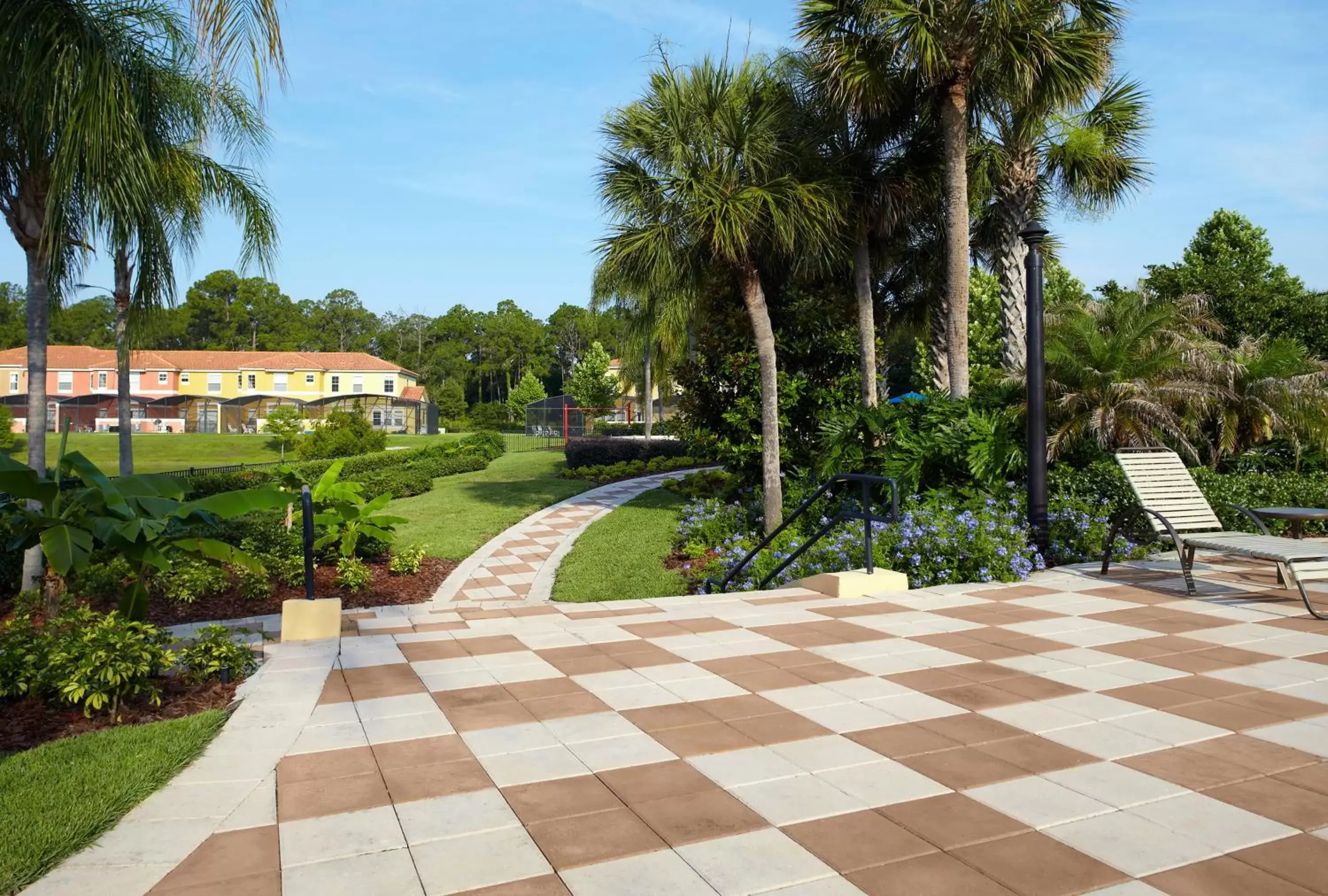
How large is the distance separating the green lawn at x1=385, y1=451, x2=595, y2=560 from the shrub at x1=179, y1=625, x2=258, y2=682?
6.10 m

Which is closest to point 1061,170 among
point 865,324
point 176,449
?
point 865,324

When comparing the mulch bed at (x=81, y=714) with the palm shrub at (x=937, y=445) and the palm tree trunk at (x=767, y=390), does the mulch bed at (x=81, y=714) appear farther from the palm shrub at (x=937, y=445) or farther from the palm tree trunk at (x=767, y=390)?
the palm tree trunk at (x=767, y=390)

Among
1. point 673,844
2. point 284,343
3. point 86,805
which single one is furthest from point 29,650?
point 284,343

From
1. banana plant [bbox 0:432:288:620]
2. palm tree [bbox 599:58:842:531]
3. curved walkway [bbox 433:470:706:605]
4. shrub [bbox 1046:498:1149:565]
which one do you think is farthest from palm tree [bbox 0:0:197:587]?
shrub [bbox 1046:498:1149:565]

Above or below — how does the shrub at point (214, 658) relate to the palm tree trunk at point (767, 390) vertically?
below

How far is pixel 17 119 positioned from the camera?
22.4ft

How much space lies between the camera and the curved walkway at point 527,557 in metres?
9.63

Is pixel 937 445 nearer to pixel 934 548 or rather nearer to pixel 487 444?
pixel 934 548

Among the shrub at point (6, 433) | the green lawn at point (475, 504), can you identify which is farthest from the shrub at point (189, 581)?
the shrub at point (6, 433)

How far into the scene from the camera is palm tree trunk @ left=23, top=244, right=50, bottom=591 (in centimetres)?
710

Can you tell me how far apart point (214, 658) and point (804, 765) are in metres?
3.01

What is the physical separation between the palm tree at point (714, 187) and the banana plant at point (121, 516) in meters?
6.56

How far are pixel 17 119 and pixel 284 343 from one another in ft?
256

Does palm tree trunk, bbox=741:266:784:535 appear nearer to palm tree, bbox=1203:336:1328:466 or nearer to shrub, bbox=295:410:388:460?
palm tree, bbox=1203:336:1328:466
